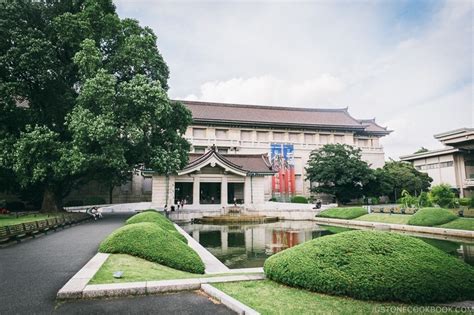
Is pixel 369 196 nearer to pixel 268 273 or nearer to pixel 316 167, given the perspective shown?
pixel 316 167

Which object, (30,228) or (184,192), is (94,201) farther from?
(30,228)

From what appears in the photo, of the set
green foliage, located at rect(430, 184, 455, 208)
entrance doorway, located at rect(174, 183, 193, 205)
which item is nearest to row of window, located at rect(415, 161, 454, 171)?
green foliage, located at rect(430, 184, 455, 208)

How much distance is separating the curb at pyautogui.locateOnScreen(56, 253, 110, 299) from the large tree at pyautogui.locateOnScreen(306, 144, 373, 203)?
98.8ft

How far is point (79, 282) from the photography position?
18.9ft

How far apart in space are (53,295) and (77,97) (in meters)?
16.7

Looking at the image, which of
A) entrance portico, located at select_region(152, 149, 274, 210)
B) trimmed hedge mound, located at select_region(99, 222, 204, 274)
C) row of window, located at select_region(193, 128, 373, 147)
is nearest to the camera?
trimmed hedge mound, located at select_region(99, 222, 204, 274)

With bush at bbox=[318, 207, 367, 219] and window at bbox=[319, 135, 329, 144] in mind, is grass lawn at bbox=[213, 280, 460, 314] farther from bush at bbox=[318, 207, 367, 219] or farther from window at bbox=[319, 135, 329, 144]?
window at bbox=[319, 135, 329, 144]

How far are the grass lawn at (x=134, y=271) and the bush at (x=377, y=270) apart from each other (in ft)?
7.76

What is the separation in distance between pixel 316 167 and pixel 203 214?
15.6 metres

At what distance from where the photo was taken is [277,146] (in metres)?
43.7

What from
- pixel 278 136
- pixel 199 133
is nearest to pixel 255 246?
pixel 199 133

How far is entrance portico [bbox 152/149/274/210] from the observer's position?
2956cm

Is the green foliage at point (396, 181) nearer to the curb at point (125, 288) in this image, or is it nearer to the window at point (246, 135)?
the window at point (246, 135)

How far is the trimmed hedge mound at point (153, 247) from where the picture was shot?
24.5ft
